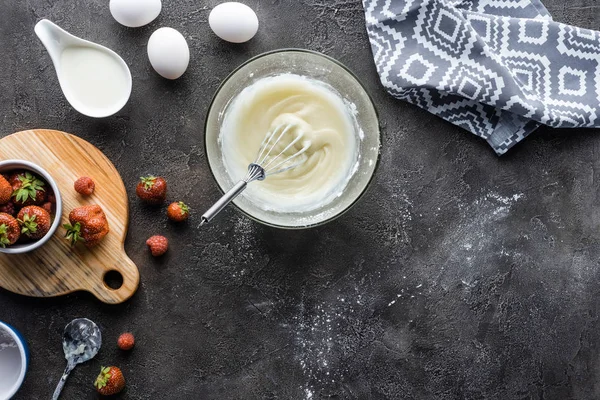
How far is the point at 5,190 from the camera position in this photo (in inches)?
63.3

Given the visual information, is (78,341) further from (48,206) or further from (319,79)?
(319,79)

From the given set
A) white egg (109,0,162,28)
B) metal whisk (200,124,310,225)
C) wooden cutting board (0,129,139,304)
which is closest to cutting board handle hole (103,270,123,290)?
wooden cutting board (0,129,139,304)

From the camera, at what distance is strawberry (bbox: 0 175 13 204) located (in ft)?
5.25

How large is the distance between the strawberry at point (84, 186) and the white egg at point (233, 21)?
577mm

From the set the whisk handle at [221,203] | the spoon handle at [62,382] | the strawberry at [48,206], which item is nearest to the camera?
the whisk handle at [221,203]

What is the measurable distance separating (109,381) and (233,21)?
3.67 feet

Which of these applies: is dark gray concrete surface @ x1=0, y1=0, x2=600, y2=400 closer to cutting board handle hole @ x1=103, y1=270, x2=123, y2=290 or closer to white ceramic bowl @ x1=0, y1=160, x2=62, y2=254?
cutting board handle hole @ x1=103, y1=270, x2=123, y2=290

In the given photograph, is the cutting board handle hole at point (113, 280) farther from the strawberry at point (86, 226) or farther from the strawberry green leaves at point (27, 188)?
the strawberry green leaves at point (27, 188)

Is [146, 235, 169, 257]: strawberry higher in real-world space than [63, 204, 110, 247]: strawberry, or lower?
lower

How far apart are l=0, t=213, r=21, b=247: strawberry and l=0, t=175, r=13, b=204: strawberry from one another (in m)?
0.05

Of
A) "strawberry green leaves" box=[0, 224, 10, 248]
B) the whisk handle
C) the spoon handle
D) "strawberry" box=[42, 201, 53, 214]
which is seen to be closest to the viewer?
the whisk handle

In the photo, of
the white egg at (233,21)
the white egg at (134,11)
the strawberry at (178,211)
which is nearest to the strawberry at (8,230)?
the strawberry at (178,211)

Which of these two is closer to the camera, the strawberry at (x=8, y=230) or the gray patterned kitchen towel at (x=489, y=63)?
the strawberry at (x=8, y=230)

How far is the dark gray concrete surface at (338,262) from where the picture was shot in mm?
1824
